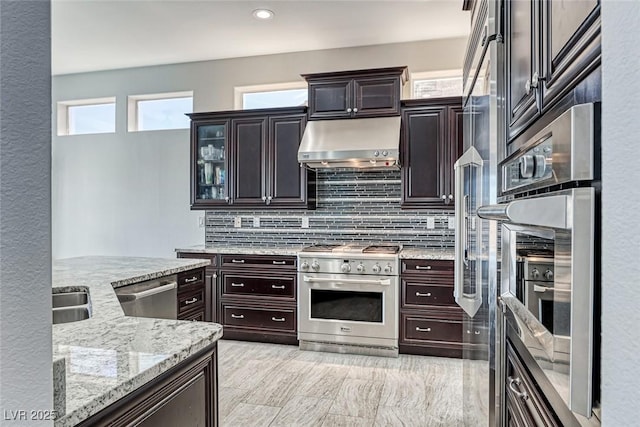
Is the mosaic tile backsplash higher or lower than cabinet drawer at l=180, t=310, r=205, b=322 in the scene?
higher

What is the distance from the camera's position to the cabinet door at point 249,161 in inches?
162

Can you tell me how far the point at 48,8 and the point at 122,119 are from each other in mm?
4880

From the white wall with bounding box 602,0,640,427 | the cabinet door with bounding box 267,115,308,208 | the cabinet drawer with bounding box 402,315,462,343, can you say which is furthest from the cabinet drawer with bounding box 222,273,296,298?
the white wall with bounding box 602,0,640,427

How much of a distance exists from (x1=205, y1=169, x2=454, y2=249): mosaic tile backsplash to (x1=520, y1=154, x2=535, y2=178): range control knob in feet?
10.1

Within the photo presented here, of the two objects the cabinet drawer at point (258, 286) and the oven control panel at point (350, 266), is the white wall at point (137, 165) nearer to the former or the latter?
the cabinet drawer at point (258, 286)

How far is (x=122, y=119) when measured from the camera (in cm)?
496

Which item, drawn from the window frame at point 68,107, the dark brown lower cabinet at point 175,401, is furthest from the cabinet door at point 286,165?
the dark brown lower cabinet at point 175,401

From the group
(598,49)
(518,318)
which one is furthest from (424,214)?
(598,49)

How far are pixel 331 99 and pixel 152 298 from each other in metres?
2.48

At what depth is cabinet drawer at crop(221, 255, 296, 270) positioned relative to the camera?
379 centimetres

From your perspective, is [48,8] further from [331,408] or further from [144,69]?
[144,69]

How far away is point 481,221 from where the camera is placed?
1.51 metres

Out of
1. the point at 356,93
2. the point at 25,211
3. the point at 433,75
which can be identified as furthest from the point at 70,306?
the point at 433,75

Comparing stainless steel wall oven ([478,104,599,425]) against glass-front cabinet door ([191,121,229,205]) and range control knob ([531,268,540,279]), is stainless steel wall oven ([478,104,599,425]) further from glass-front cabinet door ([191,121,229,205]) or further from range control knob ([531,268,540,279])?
glass-front cabinet door ([191,121,229,205])
